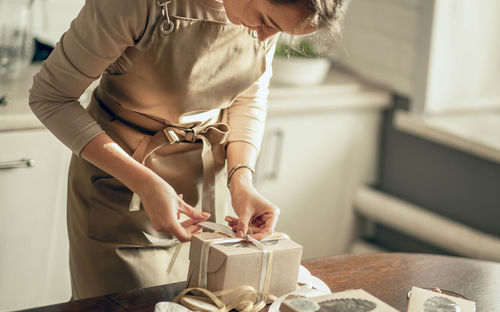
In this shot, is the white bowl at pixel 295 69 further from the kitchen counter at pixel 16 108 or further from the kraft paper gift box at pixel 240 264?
the kraft paper gift box at pixel 240 264

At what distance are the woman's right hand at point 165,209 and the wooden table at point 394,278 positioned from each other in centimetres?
11

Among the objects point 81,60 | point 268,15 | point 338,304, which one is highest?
point 268,15

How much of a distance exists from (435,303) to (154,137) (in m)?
0.68

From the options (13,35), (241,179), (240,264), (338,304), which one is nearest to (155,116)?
(241,179)

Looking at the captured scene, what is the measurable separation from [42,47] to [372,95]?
134 cm

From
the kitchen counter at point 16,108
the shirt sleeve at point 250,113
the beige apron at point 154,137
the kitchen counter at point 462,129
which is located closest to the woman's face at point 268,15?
the beige apron at point 154,137

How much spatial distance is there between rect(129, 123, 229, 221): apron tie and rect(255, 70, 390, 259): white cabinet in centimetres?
107

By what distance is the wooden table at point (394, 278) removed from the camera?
52.8 inches

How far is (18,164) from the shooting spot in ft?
7.05

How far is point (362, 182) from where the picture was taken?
10.4 ft

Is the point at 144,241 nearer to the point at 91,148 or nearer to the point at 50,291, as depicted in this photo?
the point at 91,148

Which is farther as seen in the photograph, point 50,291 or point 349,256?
point 50,291

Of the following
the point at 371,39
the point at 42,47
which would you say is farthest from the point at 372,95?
the point at 42,47

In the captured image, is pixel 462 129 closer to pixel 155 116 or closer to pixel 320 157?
pixel 320 157
